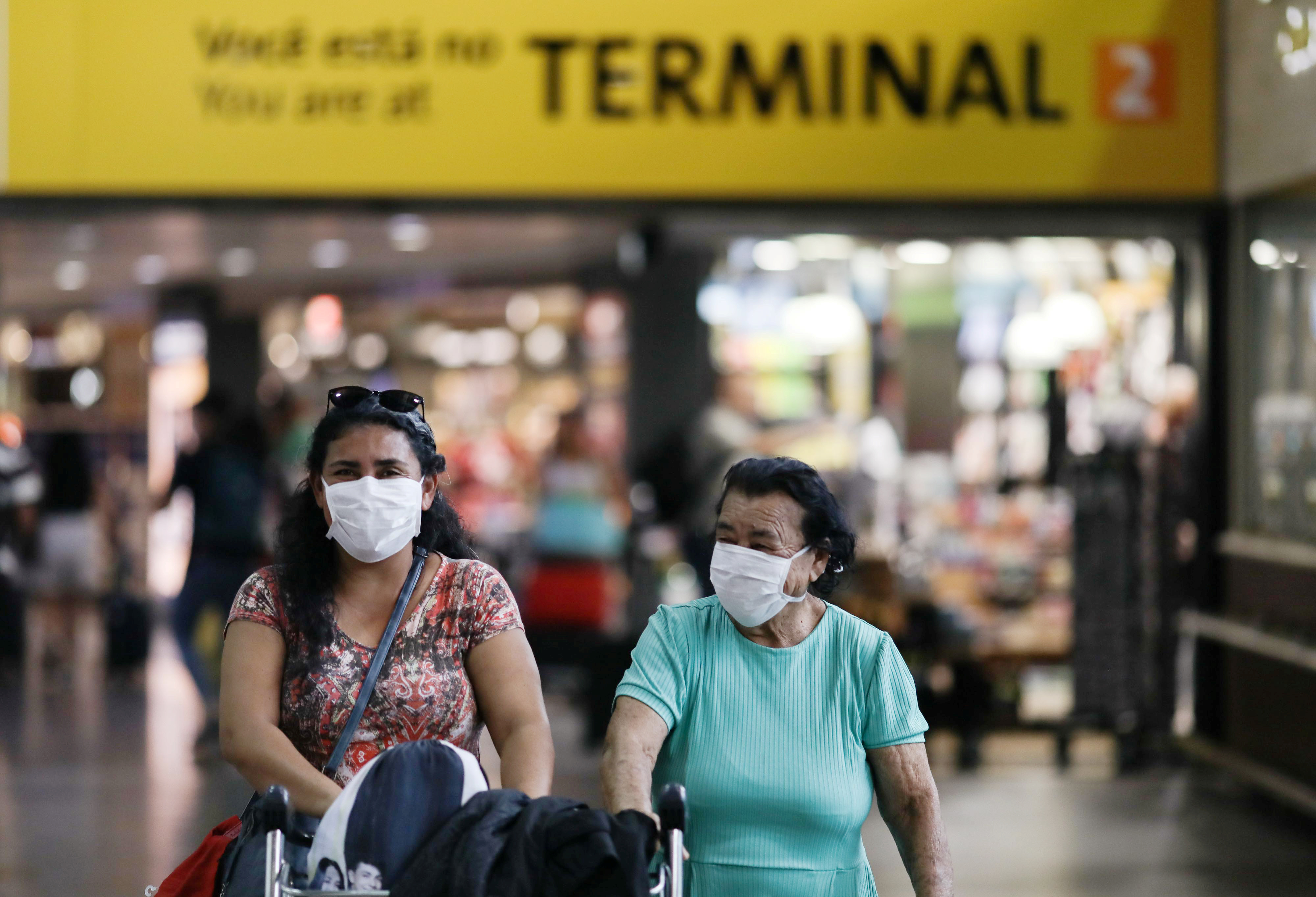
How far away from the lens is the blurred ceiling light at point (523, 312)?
13.8 metres

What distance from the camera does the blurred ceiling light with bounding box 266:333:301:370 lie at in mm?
15883

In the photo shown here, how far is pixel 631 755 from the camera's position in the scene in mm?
2824

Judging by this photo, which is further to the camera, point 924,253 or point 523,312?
point 523,312

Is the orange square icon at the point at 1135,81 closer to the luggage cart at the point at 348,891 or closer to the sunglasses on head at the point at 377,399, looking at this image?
the sunglasses on head at the point at 377,399

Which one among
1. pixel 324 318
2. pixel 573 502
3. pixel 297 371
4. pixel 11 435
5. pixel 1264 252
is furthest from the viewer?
pixel 297 371

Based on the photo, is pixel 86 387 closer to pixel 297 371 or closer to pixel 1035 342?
pixel 297 371

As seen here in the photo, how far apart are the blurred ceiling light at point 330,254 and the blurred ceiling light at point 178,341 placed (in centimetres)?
283

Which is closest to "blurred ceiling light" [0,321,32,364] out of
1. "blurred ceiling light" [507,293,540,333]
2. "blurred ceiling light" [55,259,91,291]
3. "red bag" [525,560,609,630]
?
"blurred ceiling light" [55,259,91,291]

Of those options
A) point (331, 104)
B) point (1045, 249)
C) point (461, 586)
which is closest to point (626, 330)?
point (1045, 249)

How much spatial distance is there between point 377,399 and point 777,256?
662cm

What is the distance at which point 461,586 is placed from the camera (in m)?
3.01

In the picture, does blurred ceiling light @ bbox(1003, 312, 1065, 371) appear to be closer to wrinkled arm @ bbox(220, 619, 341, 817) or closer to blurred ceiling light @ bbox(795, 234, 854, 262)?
blurred ceiling light @ bbox(795, 234, 854, 262)

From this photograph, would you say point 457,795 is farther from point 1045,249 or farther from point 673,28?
point 1045,249

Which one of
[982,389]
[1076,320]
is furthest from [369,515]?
[982,389]
